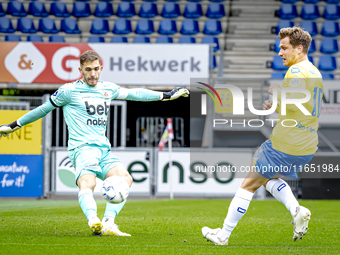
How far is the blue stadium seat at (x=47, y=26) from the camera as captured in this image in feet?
53.0

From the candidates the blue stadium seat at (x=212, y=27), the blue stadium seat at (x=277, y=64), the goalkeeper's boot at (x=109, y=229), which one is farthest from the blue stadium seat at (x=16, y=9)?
the goalkeeper's boot at (x=109, y=229)

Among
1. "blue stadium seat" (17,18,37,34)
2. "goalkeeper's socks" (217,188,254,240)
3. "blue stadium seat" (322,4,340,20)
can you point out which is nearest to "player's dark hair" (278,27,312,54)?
"goalkeeper's socks" (217,188,254,240)

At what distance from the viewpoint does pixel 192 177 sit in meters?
11.1

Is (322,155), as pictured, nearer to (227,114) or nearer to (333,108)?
(333,108)

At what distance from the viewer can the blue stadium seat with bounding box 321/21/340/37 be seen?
16344 millimetres

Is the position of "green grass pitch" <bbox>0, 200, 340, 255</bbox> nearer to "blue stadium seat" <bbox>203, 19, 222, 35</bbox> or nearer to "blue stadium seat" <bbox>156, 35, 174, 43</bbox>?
"blue stadium seat" <bbox>156, 35, 174, 43</bbox>

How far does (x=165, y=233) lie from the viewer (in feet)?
18.0

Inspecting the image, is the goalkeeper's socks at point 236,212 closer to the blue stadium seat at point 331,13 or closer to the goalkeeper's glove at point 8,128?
the goalkeeper's glove at point 8,128

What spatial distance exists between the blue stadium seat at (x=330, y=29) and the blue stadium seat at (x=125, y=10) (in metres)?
6.32

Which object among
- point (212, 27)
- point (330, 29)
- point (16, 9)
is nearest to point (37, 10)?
point (16, 9)

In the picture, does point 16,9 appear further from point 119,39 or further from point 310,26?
point 310,26

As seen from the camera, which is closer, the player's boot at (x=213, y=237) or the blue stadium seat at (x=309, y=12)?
the player's boot at (x=213, y=237)

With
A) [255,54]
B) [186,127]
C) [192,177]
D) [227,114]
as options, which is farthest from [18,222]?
[255,54]

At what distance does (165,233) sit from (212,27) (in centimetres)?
1165
